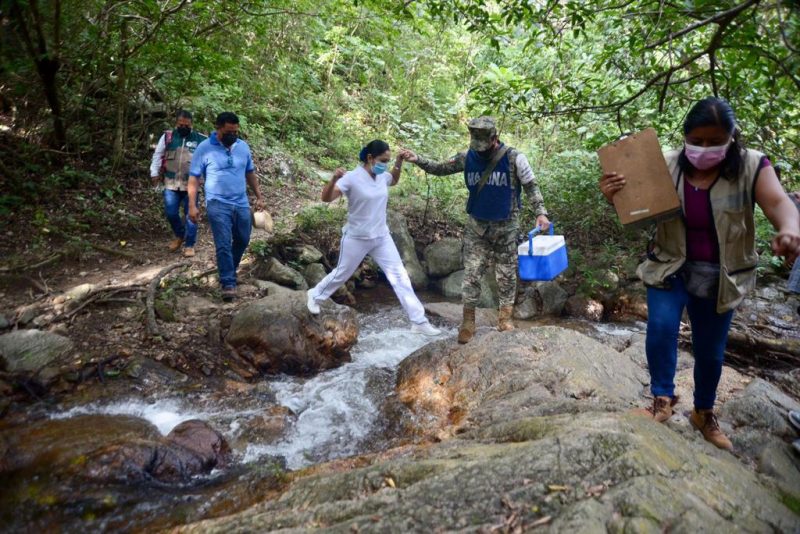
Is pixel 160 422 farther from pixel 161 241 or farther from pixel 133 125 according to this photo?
pixel 133 125

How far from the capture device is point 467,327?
16.1 ft

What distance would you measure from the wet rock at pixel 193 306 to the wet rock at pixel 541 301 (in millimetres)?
4990

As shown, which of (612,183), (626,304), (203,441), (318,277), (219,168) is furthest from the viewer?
(626,304)

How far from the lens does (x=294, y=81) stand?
12641 millimetres

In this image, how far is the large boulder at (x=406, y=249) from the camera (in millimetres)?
9125

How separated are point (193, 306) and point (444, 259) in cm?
495

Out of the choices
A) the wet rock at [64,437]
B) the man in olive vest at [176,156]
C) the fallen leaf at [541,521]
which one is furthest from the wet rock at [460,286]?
the fallen leaf at [541,521]

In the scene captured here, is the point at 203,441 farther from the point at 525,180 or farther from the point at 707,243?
the point at 707,243

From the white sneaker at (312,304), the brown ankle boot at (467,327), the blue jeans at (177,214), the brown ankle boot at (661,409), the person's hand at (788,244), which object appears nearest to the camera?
the person's hand at (788,244)

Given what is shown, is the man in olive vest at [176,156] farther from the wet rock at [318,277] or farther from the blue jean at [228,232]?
the wet rock at [318,277]

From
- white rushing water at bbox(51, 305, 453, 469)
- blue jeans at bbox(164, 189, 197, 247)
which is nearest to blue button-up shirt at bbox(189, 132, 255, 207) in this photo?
blue jeans at bbox(164, 189, 197, 247)

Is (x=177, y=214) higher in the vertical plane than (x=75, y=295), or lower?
higher

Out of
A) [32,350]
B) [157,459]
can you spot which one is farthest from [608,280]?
[32,350]

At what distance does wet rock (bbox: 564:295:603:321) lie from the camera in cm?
827
